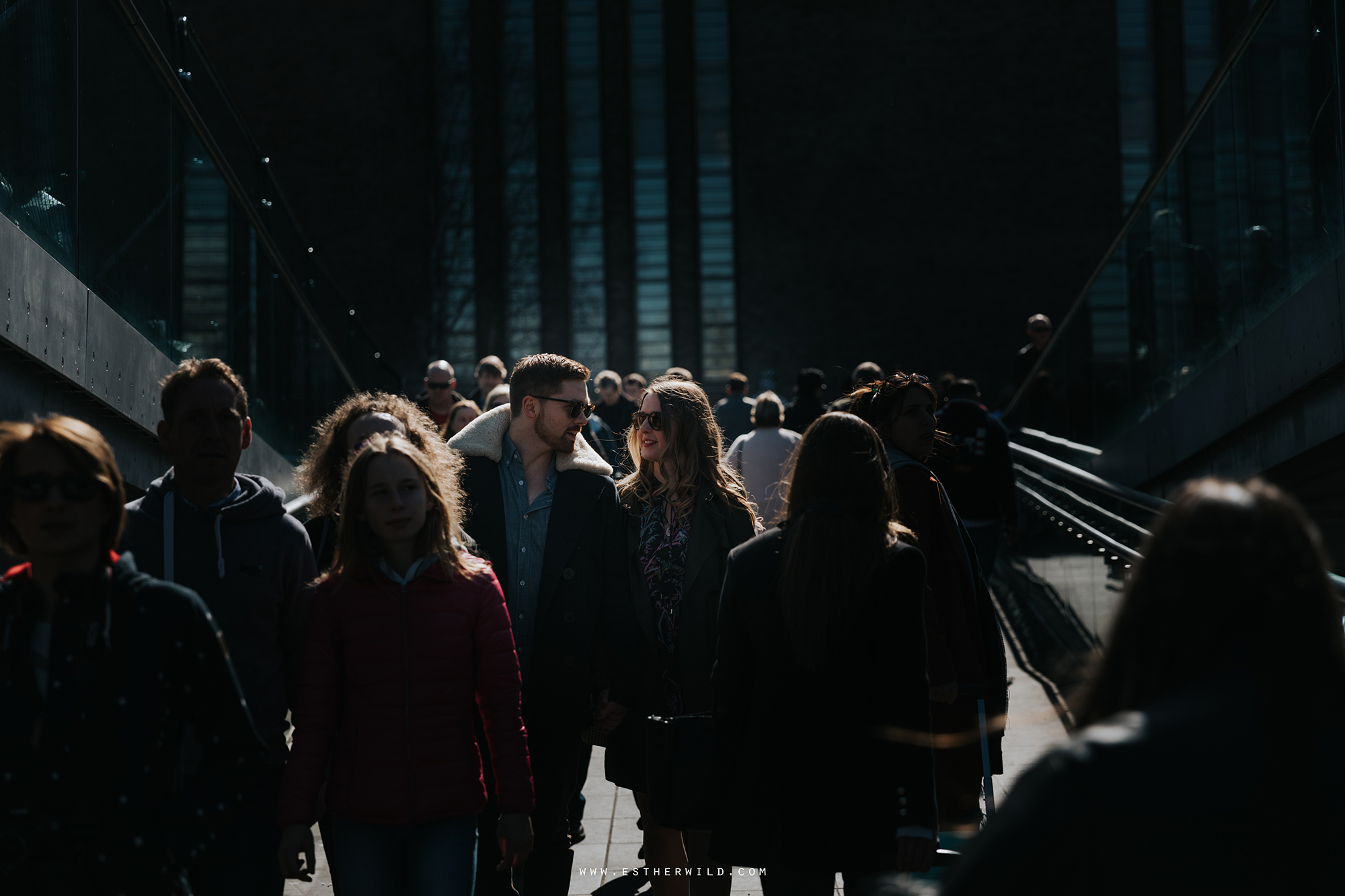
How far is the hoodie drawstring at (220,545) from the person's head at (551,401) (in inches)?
47.8

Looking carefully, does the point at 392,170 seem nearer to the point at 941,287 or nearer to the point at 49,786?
the point at 941,287

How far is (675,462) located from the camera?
4.38m

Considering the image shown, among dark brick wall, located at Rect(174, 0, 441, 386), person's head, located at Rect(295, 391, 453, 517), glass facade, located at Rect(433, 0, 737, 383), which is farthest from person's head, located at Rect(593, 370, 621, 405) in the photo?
dark brick wall, located at Rect(174, 0, 441, 386)

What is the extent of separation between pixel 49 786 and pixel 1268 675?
2.03 metres

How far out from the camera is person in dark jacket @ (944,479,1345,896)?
129 cm

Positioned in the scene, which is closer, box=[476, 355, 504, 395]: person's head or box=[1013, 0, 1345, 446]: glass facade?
box=[1013, 0, 1345, 446]: glass facade

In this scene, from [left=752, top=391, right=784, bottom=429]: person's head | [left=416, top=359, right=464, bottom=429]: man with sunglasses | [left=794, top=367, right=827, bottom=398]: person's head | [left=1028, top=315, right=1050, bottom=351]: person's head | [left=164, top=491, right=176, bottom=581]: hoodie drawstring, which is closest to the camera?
[left=164, top=491, right=176, bottom=581]: hoodie drawstring

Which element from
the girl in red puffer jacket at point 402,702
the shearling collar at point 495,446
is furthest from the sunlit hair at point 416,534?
the shearling collar at point 495,446

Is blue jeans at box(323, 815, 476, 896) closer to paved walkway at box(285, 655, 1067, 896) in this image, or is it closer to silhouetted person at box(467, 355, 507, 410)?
paved walkway at box(285, 655, 1067, 896)

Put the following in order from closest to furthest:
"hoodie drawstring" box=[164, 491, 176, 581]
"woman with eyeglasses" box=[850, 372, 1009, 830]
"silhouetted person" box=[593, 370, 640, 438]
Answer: "hoodie drawstring" box=[164, 491, 176, 581] < "woman with eyeglasses" box=[850, 372, 1009, 830] < "silhouetted person" box=[593, 370, 640, 438]

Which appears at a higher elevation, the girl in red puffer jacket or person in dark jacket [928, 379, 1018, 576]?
person in dark jacket [928, 379, 1018, 576]

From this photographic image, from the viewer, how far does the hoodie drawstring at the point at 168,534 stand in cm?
312

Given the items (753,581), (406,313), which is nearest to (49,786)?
(753,581)

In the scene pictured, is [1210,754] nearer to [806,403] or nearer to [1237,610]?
[1237,610]
